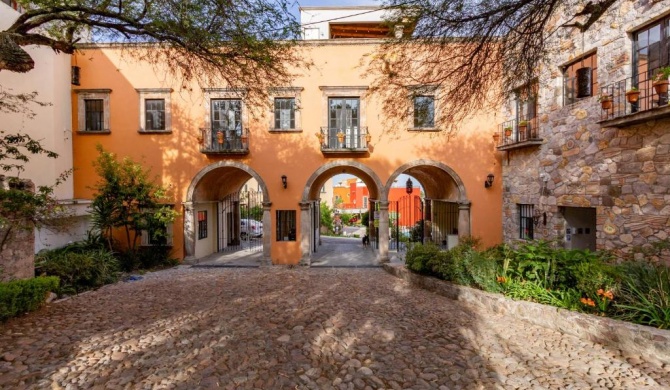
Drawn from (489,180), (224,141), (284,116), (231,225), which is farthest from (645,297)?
(231,225)

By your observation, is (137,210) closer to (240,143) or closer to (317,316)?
(240,143)

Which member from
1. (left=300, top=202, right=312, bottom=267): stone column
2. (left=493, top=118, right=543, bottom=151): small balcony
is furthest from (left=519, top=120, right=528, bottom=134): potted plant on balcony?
(left=300, top=202, right=312, bottom=267): stone column

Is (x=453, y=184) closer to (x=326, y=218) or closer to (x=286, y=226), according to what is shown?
(x=286, y=226)

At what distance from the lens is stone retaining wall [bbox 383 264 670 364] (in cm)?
382

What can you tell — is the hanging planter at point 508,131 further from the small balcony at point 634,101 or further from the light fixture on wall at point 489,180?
the small balcony at point 634,101

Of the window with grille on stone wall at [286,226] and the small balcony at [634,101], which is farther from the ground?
the small balcony at [634,101]

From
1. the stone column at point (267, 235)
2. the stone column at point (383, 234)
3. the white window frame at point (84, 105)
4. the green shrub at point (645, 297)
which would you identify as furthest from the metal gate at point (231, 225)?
the green shrub at point (645, 297)

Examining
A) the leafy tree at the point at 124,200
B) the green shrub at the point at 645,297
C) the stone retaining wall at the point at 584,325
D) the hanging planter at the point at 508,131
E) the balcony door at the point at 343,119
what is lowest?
the stone retaining wall at the point at 584,325

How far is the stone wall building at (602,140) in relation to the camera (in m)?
7.00

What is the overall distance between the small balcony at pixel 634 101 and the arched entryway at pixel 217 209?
33.4 ft

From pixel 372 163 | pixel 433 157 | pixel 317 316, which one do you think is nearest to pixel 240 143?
pixel 372 163

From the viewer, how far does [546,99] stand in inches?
385

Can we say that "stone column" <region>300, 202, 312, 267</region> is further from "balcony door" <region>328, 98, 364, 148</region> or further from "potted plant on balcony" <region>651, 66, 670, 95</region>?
"potted plant on balcony" <region>651, 66, 670, 95</region>

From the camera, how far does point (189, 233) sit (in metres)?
12.0
